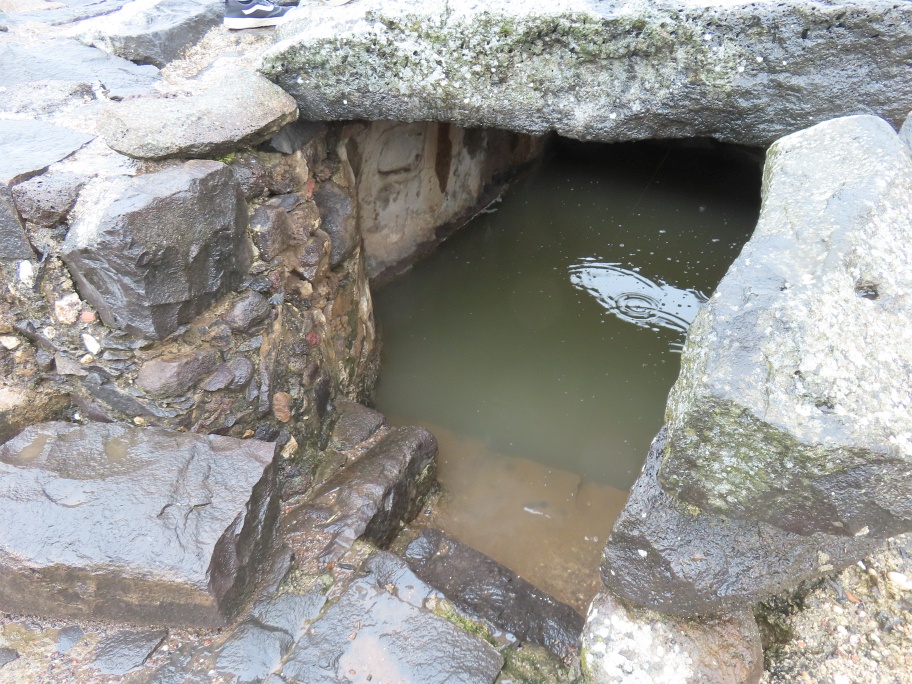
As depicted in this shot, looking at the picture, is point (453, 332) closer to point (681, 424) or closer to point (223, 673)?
point (223, 673)

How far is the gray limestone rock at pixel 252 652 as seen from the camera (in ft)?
4.99

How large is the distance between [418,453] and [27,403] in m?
1.28

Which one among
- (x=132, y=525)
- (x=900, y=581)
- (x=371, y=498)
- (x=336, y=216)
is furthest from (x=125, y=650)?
(x=900, y=581)

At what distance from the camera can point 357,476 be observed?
219 centimetres

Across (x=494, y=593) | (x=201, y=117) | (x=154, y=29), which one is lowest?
(x=494, y=593)

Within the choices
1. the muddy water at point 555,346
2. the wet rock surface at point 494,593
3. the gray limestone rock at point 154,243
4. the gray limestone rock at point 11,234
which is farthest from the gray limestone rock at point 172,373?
the muddy water at point 555,346

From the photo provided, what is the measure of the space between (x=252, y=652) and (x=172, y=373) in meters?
0.80

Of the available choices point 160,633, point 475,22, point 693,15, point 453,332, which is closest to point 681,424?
point 693,15

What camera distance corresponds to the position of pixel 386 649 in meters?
1.58

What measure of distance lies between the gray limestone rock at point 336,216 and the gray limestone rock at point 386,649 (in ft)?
4.43

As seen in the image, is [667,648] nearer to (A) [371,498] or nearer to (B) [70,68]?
(A) [371,498]

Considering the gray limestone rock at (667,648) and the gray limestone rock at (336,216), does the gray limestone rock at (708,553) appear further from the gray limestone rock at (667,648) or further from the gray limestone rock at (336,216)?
the gray limestone rock at (336,216)

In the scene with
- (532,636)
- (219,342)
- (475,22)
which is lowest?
(532,636)

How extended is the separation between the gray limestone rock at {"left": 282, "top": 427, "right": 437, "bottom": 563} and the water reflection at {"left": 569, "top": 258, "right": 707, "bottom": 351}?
5.04 ft
